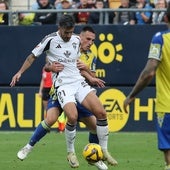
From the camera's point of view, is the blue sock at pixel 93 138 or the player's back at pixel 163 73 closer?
the player's back at pixel 163 73

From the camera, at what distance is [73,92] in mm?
11836

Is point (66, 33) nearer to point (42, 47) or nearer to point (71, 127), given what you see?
point (42, 47)

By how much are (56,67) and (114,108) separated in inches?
267

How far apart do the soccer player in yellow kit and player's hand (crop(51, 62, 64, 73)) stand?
365cm

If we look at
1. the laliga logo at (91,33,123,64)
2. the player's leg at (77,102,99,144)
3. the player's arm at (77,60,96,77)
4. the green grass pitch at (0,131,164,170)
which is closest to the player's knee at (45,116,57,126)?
the player's leg at (77,102,99,144)

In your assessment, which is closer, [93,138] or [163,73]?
[163,73]

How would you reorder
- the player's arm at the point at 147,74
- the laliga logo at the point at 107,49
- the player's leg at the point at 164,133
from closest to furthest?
the player's arm at the point at 147,74 → the player's leg at the point at 164,133 → the laliga logo at the point at 107,49

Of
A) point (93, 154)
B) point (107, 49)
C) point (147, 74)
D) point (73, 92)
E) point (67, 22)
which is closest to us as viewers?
point (147, 74)

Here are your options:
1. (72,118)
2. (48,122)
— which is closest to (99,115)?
(72,118)

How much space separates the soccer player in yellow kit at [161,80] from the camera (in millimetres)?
8219

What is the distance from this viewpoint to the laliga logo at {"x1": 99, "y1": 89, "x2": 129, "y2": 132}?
1861 centimetres

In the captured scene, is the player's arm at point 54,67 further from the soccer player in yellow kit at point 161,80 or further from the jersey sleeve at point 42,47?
the soccer player in yellow kit at point 161,80

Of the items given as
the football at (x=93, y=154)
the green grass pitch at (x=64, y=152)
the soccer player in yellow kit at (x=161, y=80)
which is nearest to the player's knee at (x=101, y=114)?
the football at (x=93, y=154)

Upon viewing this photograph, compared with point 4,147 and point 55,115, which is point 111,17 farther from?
point 55,115
